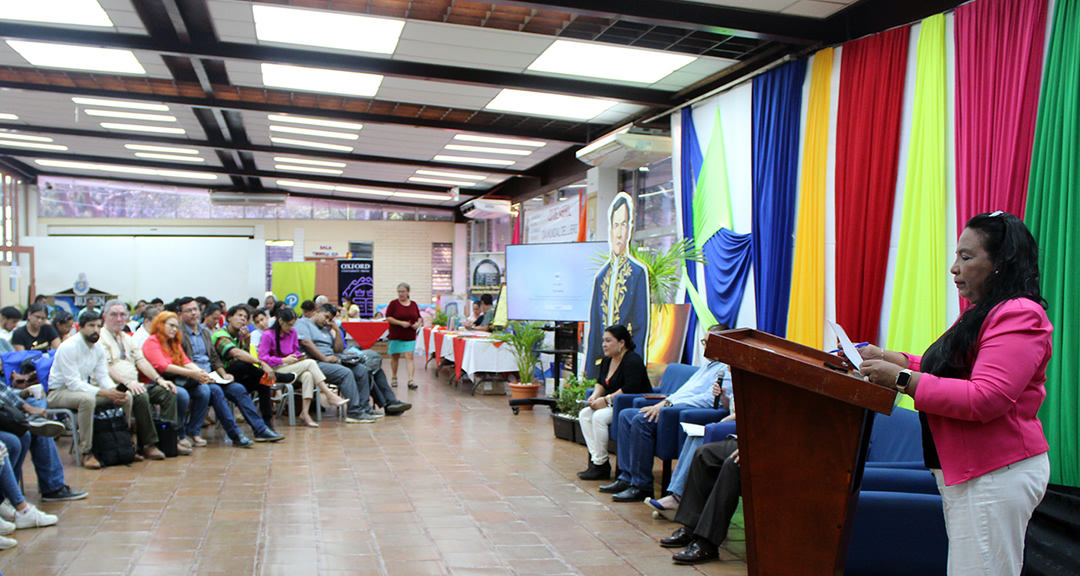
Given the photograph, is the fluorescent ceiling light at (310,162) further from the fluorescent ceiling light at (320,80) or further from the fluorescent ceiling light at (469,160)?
the fluorescent ceiling light at (320,80)

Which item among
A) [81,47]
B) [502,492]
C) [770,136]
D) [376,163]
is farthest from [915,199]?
[376,163]

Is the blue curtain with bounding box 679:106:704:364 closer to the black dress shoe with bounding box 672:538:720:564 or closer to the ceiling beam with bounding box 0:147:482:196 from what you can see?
the black dress shoe with bounding box 672:538:720:564

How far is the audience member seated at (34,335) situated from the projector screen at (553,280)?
4.38m

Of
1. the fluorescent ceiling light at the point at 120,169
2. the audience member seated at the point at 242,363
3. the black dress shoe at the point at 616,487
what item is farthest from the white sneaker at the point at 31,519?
the fluorescent ceiling light at the point at 120,169

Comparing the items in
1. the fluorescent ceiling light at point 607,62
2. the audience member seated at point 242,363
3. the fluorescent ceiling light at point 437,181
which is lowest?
the audience member seated at point 242,363

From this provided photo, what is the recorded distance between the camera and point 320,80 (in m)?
7.82

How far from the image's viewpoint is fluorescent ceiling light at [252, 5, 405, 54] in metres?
5.86

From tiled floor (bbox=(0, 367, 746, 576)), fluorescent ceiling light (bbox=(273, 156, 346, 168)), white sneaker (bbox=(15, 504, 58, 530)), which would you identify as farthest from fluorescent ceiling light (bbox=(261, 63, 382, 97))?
fluorescent ceiling light (bbox=(273, 156, 346, 168))

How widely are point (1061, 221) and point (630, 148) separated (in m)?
4.74

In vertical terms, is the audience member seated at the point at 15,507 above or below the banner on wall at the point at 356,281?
below

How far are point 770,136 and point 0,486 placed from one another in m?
Result: 5.62

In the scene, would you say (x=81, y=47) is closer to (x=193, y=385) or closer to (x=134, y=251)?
(x=193, y=385)

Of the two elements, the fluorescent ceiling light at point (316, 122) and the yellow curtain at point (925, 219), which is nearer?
the yellow curtain at point (925, 219)

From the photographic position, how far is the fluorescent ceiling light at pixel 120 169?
47.0 feet
